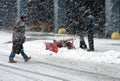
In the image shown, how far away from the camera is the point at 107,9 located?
30266 millimetres

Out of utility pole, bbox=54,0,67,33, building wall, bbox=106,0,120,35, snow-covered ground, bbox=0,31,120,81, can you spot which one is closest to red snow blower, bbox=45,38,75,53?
snow-covered ground, bbox=0,31,120,81

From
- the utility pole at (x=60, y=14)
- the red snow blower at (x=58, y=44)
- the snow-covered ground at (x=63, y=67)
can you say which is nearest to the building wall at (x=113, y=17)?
the utility pole at (x=60, y=14)

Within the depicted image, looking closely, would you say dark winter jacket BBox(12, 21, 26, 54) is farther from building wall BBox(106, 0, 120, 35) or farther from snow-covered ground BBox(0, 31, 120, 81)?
building wall BBox(106, 0, 120, 35)

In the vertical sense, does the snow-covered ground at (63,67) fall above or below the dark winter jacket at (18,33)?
below

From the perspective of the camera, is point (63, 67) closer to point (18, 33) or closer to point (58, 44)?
point (18, 33)

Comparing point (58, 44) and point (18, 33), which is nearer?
point (18, 33)

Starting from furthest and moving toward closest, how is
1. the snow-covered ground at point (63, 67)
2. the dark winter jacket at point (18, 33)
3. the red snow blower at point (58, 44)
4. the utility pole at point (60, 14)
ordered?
Answer: the utility pole at point (60, 14), the red snow blower at point (58, 44), the dark winter jacket at point (18, 33), the snow-covered ground at point (63, 67)

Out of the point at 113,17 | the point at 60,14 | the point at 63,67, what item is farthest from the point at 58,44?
the point at 60,14

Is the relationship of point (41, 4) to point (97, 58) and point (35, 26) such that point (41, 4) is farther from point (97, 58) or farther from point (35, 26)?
point (97, 58)

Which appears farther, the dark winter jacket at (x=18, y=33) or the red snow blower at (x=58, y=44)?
the red snow blower at (x=58, y=44)

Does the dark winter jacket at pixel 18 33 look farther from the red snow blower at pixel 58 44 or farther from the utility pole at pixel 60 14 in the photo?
the utility pole at pixel 60 14

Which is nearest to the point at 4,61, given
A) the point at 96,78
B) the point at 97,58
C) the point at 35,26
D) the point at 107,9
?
the point at 97,58

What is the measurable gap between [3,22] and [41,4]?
5.76 m

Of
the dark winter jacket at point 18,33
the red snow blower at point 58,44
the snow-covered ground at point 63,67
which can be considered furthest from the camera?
the red snow blower at point 58,44
